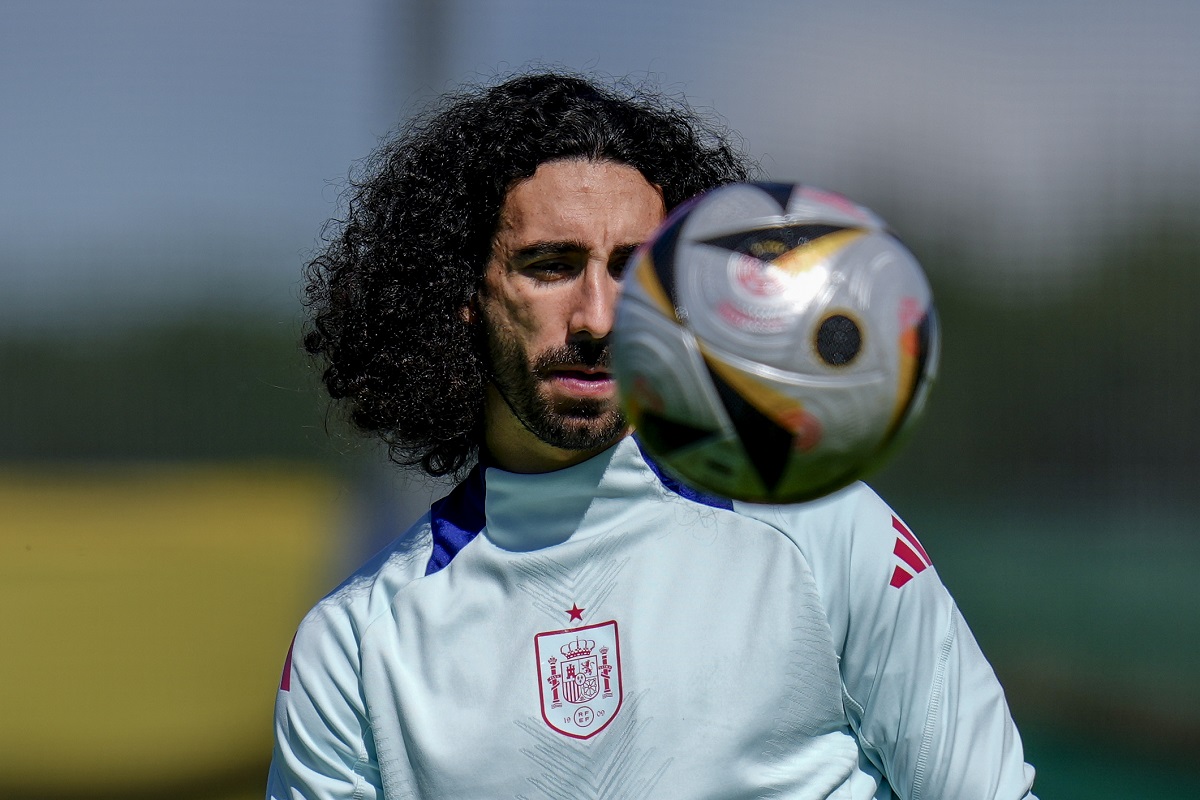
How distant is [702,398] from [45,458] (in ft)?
14.5

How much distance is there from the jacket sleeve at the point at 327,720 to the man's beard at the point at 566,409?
0.45 metres

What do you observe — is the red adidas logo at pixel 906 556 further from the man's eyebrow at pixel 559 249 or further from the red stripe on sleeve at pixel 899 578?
the man's eyebrow at pixel 559 249

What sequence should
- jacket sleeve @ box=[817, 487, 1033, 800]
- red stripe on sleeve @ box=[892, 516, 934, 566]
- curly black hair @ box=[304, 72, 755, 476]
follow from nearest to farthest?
jacket sleeve @ box=[817, 487, 1033, 800] → red stripe on sleeve @ box=[892, 516, 934, 566] → curly black hair @ box=[304, 72, 755, 476]

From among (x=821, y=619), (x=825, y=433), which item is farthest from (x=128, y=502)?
(x=825, y=433)

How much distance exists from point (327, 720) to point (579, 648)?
1.38 ft

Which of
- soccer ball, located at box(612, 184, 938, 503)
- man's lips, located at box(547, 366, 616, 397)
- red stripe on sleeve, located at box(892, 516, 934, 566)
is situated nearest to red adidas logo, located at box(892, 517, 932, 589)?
red stripe on sleeve, located at box(892, 516, 934, 566)

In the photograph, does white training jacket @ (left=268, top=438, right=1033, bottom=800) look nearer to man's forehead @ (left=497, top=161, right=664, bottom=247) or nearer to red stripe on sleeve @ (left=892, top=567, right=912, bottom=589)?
red stripe on sleeve @ (left=892, top=567, right=912, bottom=589)

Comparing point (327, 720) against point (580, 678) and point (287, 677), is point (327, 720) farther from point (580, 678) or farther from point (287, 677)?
point (580, 678)

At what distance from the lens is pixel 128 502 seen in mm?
5082

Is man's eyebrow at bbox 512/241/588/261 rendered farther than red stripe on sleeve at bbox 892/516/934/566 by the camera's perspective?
Yes

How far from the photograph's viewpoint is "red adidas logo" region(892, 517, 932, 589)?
74.1 inches

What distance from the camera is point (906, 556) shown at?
192 cm

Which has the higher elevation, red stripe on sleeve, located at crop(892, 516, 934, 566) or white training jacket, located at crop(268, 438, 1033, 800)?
red stripe on sleeve, located at crop(892, 516, 934, 566)

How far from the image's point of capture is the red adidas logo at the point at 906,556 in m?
1.88
